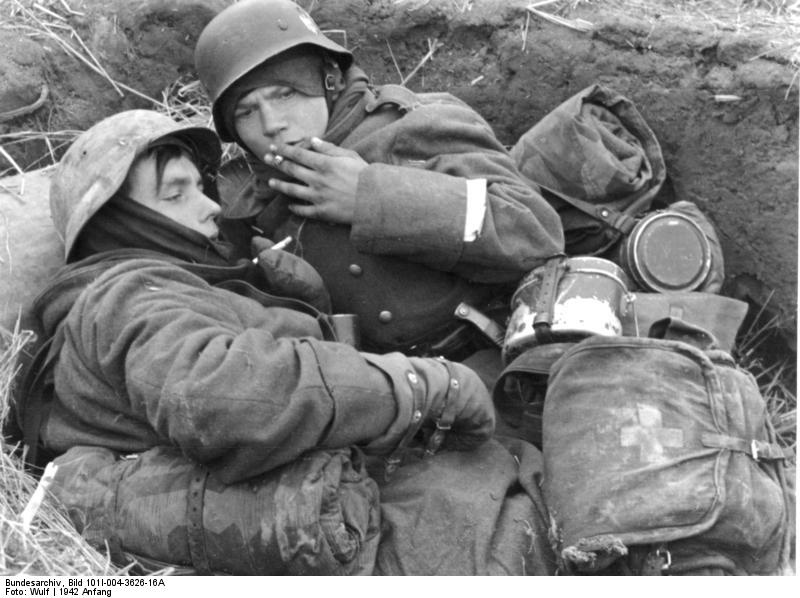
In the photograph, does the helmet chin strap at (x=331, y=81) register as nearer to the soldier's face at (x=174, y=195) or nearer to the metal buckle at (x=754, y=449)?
the soldier's face at (x=174, y=195)

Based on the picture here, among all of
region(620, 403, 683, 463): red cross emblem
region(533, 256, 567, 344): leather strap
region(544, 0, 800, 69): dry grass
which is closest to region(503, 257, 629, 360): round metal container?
region(533, 256, 567, 344): leather strap

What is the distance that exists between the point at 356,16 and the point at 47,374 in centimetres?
244

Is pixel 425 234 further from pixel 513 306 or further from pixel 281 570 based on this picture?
pixel 281 570

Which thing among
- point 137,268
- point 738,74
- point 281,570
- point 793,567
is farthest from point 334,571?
point 738,74

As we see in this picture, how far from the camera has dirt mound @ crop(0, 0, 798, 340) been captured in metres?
5.39

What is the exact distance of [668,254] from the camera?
495 centimetres

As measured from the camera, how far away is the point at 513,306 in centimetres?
467

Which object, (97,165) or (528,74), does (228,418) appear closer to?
(97,165)

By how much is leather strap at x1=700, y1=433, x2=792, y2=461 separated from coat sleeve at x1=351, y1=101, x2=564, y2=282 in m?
1.03

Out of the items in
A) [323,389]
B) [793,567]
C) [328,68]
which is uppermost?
[328,68]

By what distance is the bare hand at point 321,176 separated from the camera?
15.1 feet

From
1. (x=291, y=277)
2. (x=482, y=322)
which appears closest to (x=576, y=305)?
(x=482, y=322)

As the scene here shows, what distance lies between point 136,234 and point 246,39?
2.98 ft
